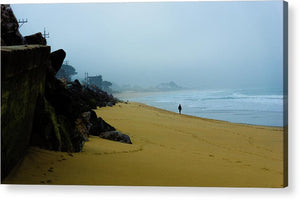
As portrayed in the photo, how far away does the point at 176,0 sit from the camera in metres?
5.11

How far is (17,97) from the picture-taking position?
3.49 m

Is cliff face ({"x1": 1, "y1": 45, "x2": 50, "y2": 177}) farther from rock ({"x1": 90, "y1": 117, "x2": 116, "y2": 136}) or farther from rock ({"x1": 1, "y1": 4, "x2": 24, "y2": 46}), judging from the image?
rock ({"x1": 90, "y1": 117, "x2": 116, "y2": 136})

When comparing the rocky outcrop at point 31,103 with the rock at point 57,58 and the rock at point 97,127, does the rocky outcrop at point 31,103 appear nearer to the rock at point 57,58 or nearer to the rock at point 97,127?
the rock at point 57,58

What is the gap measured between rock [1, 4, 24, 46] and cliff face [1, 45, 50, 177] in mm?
503

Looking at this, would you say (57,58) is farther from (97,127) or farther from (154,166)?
(154,166)

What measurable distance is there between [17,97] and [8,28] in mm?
1240

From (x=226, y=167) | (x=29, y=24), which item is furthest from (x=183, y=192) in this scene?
(x=29, y=24)

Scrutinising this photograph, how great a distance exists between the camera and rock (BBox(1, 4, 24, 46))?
4.03 m

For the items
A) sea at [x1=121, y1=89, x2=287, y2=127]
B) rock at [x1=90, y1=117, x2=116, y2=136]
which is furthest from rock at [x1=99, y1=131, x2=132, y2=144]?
sea at [x1=121, y1=89, x2=287, y2=127]

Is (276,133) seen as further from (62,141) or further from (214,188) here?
(62,141)

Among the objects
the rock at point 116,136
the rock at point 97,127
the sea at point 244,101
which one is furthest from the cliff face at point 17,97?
the sea at point 244,101

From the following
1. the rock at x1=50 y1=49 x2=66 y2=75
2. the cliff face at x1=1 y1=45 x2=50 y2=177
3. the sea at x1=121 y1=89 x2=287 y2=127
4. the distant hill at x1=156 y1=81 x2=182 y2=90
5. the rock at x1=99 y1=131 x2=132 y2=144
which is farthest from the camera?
the rock at x1=99 y1=131 x2=132 y2=144

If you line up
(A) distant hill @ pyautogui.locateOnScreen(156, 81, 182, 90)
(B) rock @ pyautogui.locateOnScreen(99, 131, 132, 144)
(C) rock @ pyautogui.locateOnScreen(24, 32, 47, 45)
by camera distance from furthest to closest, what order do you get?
(B) rock @ pyautogui.locateOnScreen(99, 131, 132, 144) → (A) distant hill @ pyautogui.locateOnScreen(156, 81, 182, 90) → (C) rock @ pyautogui.locateOnScreen(24, 32, 47, 45)

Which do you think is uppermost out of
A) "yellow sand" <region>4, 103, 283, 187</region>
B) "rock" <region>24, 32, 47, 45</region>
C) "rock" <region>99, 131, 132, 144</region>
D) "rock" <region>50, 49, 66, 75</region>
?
"rock" <region>24, 32, 47, 45</region>
